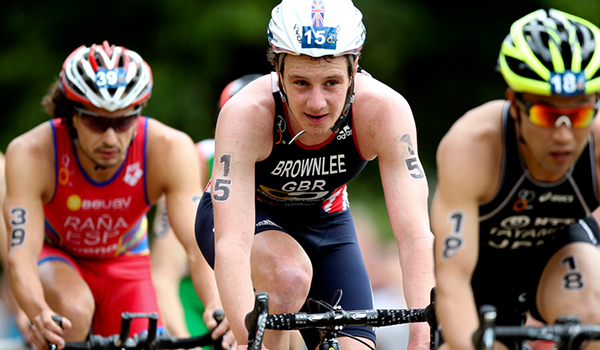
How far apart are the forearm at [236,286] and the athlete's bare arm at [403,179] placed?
0.85 m

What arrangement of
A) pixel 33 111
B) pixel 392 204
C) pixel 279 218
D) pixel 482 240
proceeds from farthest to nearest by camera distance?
pixel 33 111
pixel 279 218
pixel 392 204
pixel 482 240

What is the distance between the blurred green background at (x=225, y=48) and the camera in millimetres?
12508

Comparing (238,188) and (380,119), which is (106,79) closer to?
(238,188)

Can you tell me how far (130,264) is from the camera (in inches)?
281

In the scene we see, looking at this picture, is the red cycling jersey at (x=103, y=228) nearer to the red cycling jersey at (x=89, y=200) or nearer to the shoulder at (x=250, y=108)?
the red cycling jersey at (x=89, y=200)

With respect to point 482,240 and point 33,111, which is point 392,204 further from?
point 33,111

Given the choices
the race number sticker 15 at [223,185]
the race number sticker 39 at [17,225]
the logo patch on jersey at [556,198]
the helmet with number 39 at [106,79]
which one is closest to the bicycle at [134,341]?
the race number sticker 39 at [17,225]

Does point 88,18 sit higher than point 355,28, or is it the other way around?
point 88,18

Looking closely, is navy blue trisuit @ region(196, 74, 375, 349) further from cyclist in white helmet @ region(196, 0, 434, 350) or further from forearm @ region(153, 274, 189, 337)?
forearm @ region(153, 274, 189, 337)

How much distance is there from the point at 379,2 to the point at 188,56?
9.43 ft

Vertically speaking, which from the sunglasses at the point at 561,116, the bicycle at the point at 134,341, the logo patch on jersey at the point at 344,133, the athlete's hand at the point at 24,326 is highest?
the sunglasses at the point at 561,116

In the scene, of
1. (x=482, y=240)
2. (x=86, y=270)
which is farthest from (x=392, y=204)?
(x=86, y=270)

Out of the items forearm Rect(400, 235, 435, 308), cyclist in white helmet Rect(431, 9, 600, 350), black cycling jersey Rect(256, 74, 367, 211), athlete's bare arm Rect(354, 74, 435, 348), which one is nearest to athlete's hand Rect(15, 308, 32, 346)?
black cycling jersey Rect(256, 74, 367, 211)

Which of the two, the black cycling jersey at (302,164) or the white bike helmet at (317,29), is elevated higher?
the white bike helmet at (317,29)
